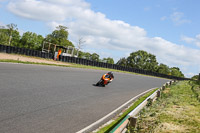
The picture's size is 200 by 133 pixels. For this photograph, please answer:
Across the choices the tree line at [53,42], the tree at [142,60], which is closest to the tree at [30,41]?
the tree line at [53,42]

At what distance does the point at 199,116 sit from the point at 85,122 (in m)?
4.40

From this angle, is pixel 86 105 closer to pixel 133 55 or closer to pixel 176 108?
pixel 176 108

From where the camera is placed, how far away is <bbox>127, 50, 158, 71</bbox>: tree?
109 m

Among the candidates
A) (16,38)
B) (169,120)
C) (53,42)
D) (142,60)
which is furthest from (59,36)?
(169,120)

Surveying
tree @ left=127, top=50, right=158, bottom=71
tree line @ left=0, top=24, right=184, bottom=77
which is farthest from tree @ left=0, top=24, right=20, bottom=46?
tree @ left=127, top=50, right=158, bottom=71

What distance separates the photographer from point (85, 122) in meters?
6.67

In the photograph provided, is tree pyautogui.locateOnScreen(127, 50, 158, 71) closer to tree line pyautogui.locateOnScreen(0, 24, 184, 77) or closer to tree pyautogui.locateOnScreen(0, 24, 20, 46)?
tree line pyautogui.locateOnScreen(0, 24, 184, 77)

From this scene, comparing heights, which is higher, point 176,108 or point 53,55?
point 53,55

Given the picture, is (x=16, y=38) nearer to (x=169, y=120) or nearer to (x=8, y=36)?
(x=8, y=36)

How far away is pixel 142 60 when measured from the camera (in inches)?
4277

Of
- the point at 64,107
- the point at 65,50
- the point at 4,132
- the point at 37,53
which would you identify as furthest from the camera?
the point at 65,50

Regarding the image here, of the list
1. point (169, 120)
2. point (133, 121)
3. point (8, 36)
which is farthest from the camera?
point (8, 36)

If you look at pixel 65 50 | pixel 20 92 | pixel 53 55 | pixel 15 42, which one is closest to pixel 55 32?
pixel 15 42

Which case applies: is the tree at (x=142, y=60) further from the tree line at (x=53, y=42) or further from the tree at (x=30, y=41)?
the tree at (x=30, y=41)
